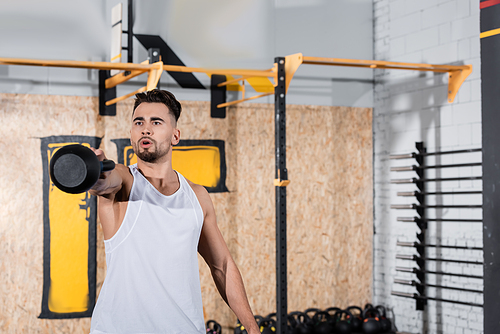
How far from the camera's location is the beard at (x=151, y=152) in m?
1.70

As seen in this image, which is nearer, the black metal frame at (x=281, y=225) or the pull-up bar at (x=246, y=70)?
the pull-up bar at (x=246, y=70)

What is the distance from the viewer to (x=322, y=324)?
471 cm

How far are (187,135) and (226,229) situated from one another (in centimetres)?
91

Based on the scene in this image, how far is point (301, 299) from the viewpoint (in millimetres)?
5121

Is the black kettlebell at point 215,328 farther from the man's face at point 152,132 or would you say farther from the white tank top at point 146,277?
the man's face at point 152,132

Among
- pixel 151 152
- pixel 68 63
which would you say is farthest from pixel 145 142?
pixel 68 63

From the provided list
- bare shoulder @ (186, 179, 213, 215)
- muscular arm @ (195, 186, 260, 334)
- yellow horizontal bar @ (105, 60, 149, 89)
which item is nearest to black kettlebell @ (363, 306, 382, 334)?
yellow horizontal bar @ (105, 60, 149, 89)

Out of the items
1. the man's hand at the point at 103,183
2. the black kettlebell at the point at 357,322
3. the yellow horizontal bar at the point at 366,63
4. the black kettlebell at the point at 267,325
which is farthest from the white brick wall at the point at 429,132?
the man's hand at the point at 103,183

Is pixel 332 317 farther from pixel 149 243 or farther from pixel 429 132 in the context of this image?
pixel 149 243

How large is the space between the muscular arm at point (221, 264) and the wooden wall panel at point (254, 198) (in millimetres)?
2758

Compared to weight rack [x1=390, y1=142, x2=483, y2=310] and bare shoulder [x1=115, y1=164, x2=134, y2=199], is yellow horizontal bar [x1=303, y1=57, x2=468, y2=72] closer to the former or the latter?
weight rack [x1=390, y1=142, x2=483, y2=310]

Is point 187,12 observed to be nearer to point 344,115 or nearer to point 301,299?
point 344,115

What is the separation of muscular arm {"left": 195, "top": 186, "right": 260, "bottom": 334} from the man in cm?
12

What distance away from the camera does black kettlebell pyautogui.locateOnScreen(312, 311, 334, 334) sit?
4674 mm
